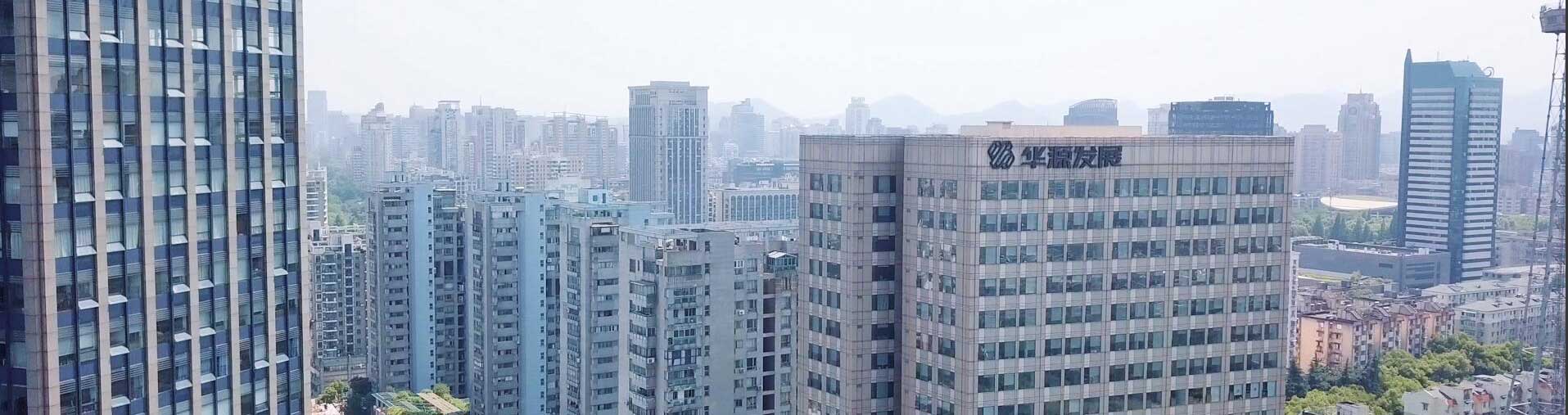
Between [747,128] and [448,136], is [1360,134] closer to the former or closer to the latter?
[747,128]

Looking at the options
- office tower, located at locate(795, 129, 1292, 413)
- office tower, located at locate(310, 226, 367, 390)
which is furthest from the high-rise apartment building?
office tower, located at locate(795, 129, 1292, 413)

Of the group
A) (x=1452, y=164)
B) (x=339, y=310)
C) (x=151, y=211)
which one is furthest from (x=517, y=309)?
(x=1452, y=164)

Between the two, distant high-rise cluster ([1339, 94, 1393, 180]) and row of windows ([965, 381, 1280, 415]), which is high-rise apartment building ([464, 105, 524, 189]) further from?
row of windows ([965, 381, 1280, 415])

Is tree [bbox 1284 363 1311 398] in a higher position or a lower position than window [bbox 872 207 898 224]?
lower

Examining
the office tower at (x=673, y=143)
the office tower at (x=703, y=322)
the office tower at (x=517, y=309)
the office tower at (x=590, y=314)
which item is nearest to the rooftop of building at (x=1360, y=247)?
the office tower at (x=673, y=143)

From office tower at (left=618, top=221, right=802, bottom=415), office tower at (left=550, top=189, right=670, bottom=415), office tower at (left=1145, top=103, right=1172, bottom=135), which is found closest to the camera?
office tower at (left=618, top=221, right=802, bottom=415)
